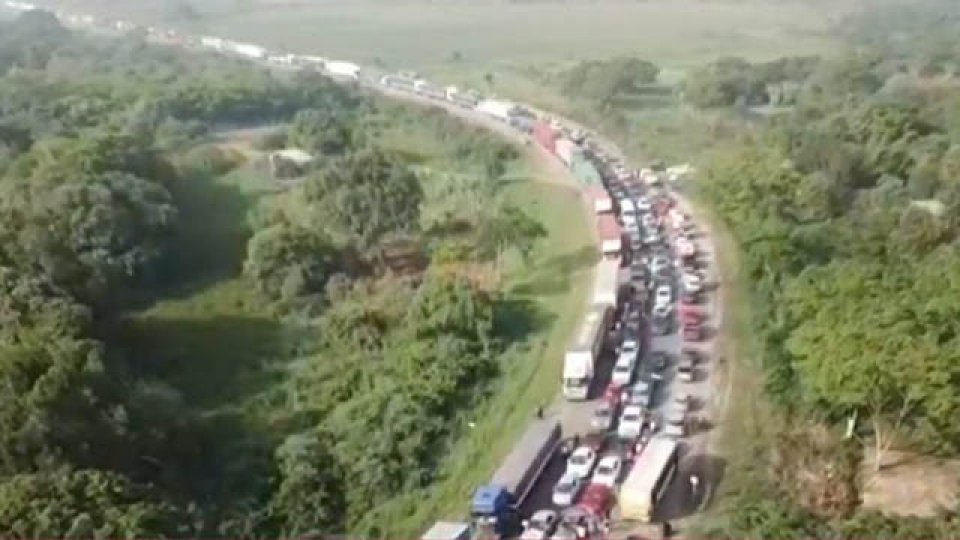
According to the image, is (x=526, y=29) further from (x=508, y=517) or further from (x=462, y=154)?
(x=508, y=517)

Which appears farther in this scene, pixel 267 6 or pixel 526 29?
pixel 267 6

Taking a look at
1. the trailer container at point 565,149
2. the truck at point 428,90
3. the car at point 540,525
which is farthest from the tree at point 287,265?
the truck at point 428,90

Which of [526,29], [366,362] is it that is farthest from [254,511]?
[526,29]

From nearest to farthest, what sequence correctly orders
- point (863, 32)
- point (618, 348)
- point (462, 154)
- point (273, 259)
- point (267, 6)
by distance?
point (618, 348)
point (273, 259)
point (462, 154)
point (863, 32)
point (267, 6)

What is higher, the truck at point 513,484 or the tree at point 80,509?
the tree at point 80,509

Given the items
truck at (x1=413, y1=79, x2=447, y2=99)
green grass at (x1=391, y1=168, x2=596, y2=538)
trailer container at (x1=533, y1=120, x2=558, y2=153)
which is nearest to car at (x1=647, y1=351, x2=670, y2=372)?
green grass at (x1=391, y1=168, x2=596, y2=538)

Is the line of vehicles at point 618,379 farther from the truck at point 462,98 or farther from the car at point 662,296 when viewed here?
the truck at point 462,98

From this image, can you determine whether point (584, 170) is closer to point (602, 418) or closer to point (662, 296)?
point (662, 296)
